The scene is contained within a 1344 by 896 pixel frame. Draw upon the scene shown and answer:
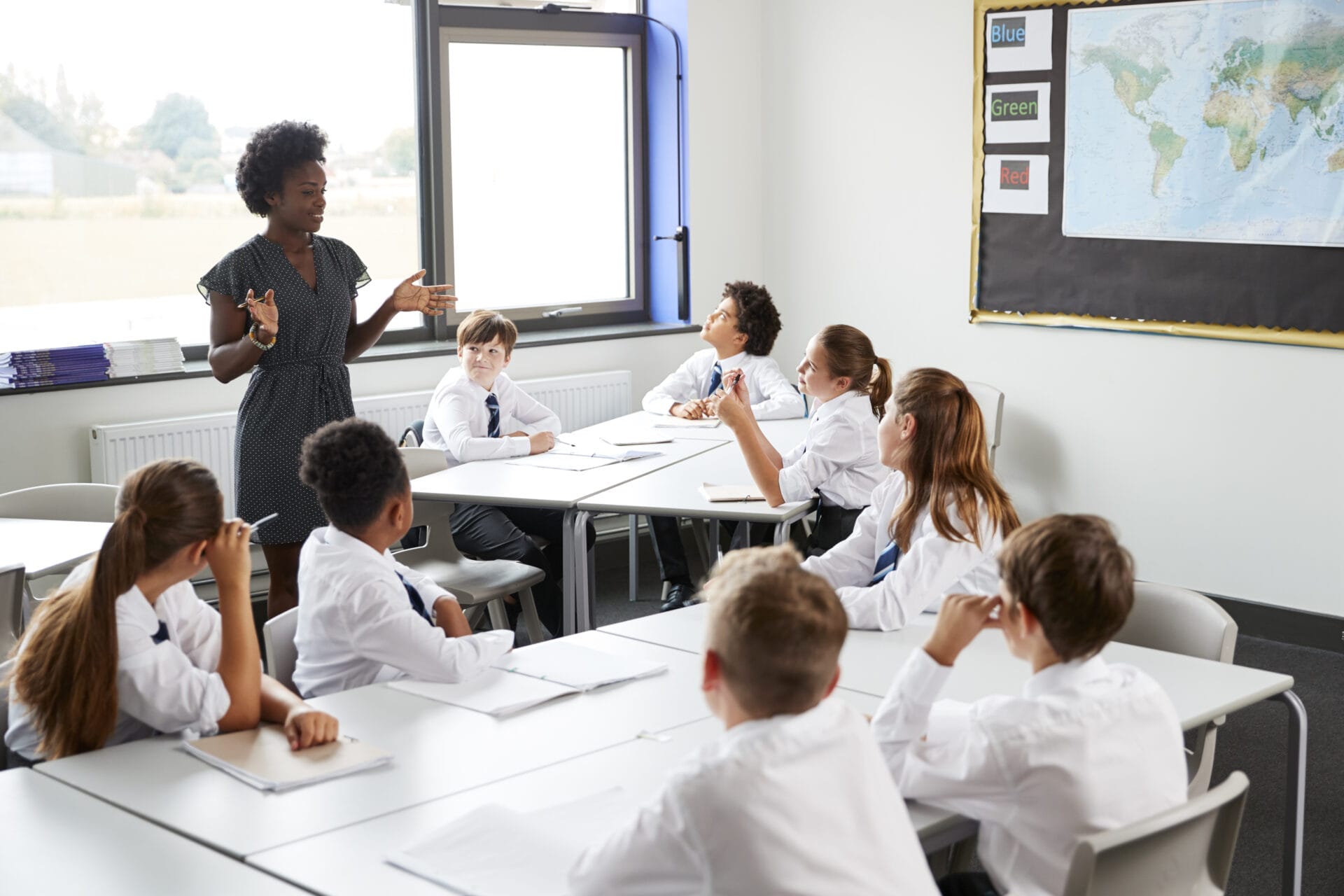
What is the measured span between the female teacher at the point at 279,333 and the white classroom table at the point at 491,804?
5.80 feet

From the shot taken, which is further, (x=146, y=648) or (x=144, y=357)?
(x=144, y=357)

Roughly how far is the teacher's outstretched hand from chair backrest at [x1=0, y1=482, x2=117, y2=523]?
0.93 meters

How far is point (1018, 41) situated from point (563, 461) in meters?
2.50

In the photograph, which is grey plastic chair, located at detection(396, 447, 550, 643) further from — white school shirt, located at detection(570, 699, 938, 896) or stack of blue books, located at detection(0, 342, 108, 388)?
white school shirt, located at detection(570, 699, 938, 896)

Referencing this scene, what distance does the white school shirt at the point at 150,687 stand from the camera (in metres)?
2.06

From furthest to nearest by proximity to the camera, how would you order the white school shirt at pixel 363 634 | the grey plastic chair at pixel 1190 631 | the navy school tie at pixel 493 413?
the navy school tie at pixel 493 413, the grey plastic chair at pixel 1190 631, the white school shirt at pixel 363 634

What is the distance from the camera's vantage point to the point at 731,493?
3871mm

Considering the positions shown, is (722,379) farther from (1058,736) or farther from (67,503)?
(1058,736)

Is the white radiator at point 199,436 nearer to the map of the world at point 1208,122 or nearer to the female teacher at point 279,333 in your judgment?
the female teacher at point 279,333

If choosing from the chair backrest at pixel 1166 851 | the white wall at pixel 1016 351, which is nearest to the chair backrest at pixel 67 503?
the chair backrest at pixel 1166 851

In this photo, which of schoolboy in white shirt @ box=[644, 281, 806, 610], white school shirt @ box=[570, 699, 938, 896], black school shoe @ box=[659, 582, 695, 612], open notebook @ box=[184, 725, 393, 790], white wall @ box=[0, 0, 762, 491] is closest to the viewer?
white school shirt @ box=[570, 699, 938, 896]

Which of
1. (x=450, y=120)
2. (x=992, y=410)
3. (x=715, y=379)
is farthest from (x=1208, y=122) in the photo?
(x=450, y=120)

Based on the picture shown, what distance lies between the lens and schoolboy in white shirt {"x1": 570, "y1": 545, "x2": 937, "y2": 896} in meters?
1.43

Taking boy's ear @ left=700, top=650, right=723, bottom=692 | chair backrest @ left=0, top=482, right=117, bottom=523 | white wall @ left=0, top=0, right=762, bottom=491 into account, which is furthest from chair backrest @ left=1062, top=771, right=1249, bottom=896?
white wall @ left=0, top=0, right=762, bottom=491
